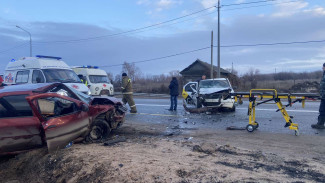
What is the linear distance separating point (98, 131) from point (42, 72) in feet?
19.8

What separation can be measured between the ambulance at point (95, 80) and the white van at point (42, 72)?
497 cm

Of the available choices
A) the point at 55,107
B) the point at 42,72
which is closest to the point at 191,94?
the point at 42,72

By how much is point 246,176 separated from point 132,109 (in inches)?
343

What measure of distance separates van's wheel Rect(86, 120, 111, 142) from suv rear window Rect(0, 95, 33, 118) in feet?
5.70

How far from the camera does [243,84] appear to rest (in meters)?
30.9

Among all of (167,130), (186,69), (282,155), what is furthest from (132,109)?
(186,69)

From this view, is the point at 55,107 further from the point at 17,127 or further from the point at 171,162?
the point at 171,162

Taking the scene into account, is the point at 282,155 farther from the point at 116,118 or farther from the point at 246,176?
the point at 116,118

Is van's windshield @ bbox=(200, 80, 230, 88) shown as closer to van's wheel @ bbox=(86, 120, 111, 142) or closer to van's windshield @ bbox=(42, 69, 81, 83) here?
van's windshield @ bbox=(42, 69, 81, 83)

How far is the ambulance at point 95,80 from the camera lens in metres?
17.3

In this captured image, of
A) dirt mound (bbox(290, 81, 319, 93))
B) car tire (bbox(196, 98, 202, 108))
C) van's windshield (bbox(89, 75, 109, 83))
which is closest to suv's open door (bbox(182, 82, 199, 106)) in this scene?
car tire (bbox(196, 98, 202, 108))

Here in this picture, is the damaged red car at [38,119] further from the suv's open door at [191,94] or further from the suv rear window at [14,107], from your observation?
the suv's open door at [191,94]

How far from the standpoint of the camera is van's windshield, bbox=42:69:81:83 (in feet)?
36.4

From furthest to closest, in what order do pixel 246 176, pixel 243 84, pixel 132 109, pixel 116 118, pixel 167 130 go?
pixel 243 84
pixel 132 109
pixel 167 130
pixel 116 118
pixel 246 176
